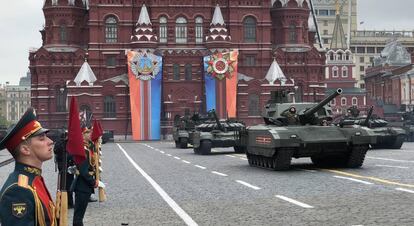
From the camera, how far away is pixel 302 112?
20.7m

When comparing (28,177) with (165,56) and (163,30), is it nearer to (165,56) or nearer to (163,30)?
(165,56)

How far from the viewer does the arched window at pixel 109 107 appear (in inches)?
2594

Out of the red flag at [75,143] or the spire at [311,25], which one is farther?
the spire at [311,25]

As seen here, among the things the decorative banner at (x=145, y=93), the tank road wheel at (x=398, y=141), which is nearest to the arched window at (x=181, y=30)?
the decorative banner at (x=145, y=93)

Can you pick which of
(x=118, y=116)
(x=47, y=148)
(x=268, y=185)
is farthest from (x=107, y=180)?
(x=118, y=116)

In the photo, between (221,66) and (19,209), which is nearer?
(19,209)

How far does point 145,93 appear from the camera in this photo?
6212 centimetres

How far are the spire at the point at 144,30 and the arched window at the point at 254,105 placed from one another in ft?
37.9

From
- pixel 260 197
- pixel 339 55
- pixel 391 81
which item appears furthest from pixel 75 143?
pixel 391 81

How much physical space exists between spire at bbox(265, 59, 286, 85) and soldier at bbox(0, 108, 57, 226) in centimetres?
6321

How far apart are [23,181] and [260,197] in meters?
9.14

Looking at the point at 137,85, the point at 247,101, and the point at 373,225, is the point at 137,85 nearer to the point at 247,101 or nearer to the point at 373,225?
the point at 247,101

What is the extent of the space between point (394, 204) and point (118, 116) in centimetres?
5634

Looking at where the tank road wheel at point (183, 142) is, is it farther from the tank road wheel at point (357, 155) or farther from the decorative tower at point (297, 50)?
the decorative tower at point (297, 50)
